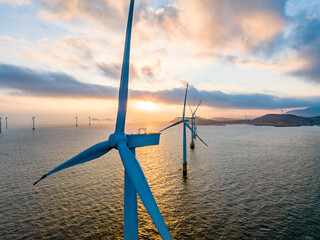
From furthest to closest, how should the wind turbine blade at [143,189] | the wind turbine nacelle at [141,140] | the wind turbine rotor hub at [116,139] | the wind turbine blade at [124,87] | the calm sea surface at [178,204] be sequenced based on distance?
the calm sea surface at [178,204] → the wind turbine nacelle at [141,140] → the wind turbine blade at [124,87] → the wind turbine rotor hub at [116,139] → the wind turbine blade at [143,189]

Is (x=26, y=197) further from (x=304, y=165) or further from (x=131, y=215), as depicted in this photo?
(x=304, y=165)

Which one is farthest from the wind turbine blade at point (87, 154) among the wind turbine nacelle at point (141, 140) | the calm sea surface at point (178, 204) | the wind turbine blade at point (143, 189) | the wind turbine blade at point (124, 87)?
the calm sea surface at point (178, 204)

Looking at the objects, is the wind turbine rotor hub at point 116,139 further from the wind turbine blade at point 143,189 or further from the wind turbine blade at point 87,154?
the wind turbine blade at point 87,154

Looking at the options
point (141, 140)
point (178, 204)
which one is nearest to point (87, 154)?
point (141, 140)

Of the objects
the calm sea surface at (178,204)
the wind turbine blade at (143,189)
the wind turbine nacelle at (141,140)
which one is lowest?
the calm sea surface at (178,204)

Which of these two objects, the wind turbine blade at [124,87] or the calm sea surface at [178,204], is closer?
the wind turbine blade at [124,87]

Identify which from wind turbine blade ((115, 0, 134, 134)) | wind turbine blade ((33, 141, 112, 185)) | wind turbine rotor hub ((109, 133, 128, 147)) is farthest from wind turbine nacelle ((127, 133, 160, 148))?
wind turbine blade ((33, 141, 112, 185))

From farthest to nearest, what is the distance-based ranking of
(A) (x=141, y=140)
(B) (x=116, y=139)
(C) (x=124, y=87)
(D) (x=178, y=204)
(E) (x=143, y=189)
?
1. (D) (x=178, y=204)
2. (A) (x=141, y=140)
3. (C) (x=124, y=87)
4. (B) (x=116, y=139)
5. (E) (x=143, y=189)

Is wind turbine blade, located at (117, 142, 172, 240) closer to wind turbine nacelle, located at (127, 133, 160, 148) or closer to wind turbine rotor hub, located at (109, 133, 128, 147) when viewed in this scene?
wind turbine rotor hub, located at (109, 133, 128, 147)

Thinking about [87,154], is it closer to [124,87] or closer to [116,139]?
[116,139]
